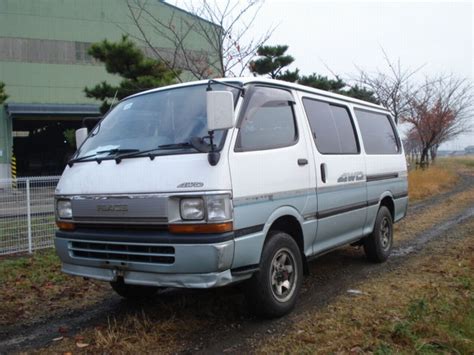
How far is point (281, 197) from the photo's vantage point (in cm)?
414

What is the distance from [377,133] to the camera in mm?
6660

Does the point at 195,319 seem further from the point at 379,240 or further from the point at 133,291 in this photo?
the point at 379,240

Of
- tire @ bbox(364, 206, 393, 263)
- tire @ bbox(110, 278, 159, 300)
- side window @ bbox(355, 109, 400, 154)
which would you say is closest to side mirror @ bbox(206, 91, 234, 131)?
tire @ bbox(110, 278, 159, 300)

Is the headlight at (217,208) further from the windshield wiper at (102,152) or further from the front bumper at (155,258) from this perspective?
the windshield wiper at (102,152)

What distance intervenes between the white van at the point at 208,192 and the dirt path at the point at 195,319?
0.89ft

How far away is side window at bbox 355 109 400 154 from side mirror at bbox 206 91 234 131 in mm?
3055

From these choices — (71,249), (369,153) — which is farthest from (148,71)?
(71,249)

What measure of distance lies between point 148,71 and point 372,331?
11292mm

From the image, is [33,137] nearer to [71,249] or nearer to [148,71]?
[148,71]

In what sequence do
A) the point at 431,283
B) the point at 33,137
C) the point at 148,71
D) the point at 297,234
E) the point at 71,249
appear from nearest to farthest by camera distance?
the point at 71,249
the point at 297,234
the point at 431,283
the point at 148,71
the point at 33,137

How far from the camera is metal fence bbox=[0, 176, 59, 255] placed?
23.3 ft

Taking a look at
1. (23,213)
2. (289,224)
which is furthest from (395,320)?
(23,213)

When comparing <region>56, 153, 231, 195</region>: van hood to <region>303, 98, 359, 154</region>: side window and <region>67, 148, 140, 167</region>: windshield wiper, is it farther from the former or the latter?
<region>303, 98, 359, 154</region>: side window

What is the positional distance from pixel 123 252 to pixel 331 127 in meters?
2.75
